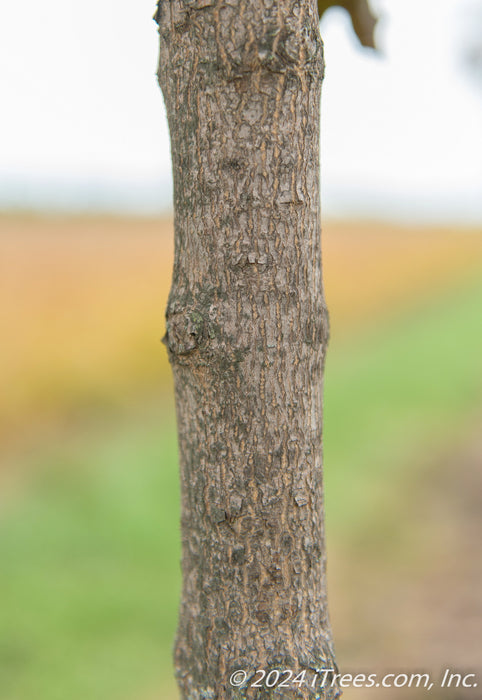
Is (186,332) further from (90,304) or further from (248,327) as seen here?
(90,304)

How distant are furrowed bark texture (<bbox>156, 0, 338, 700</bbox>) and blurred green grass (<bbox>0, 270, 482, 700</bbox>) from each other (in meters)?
2.69

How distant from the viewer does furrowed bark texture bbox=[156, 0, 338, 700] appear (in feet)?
4.88

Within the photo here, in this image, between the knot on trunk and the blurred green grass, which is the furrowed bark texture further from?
the blurred green grass

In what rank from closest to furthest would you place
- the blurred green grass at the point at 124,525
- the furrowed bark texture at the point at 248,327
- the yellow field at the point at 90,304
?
the furrowed bark texture at the point at 248,327 < the blurred green grass at the point at 124,525 < the yellow field at the point at 90,304

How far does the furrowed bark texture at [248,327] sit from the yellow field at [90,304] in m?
7.28

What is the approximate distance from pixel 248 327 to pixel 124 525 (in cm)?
471

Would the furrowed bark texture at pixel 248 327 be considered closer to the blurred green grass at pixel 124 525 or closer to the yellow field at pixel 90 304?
the blurred green grass at pixel 124 525

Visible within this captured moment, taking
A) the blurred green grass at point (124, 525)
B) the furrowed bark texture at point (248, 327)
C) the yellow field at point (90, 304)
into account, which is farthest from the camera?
the yellow field at point (90, 304)

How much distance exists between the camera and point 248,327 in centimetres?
154

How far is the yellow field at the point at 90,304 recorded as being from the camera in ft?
32.0

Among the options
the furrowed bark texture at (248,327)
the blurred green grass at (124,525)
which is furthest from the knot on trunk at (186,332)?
the blurred green grass at (124,525)

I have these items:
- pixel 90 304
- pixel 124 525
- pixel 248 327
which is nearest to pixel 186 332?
pixel 248 327

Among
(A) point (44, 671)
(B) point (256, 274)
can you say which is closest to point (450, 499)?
(A) point (44, 671)

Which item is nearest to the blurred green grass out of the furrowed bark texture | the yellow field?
the yellow field
